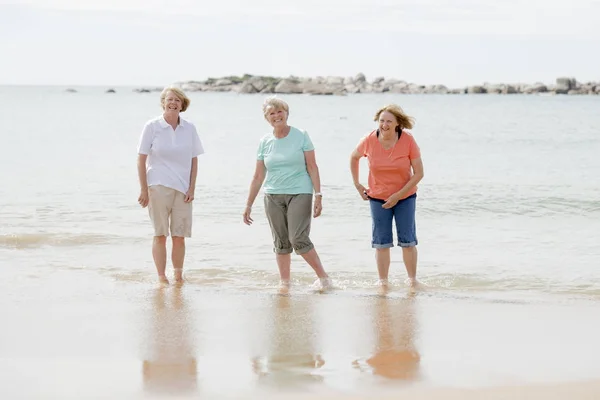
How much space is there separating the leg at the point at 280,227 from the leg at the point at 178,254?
899mm

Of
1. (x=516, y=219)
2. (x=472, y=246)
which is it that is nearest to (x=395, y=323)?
(x=472, y=246)

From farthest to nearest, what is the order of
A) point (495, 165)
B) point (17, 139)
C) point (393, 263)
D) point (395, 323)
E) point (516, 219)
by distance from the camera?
1. point (17, 139)
2. point (495, 165)
3. point (516, 219)
4. point (393, 263)
5. point (395, 323)

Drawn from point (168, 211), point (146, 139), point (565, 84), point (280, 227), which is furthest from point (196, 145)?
point (565, 84)

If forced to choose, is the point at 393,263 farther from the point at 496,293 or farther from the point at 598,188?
the point at 598,188

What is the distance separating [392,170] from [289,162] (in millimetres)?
887

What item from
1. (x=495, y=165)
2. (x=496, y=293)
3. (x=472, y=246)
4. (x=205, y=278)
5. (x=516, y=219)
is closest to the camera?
(x=496, y=293)

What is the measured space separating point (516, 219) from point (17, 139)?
78.5ft

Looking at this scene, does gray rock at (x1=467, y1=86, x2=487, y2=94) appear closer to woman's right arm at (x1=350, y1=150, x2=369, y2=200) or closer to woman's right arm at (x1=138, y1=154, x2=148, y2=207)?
woman's right arm at (x1=350, y1=150, x2=369, y2=200)

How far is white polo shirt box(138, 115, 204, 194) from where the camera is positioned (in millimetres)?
7672

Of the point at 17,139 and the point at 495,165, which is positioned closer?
the point at 495,165

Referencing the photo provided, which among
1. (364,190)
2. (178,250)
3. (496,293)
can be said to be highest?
(364,190)

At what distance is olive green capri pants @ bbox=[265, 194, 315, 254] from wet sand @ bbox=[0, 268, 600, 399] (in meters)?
0.48

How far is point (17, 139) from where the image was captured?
32.9m

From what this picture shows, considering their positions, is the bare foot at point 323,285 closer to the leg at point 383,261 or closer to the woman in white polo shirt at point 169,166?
the leg at point 383,261
